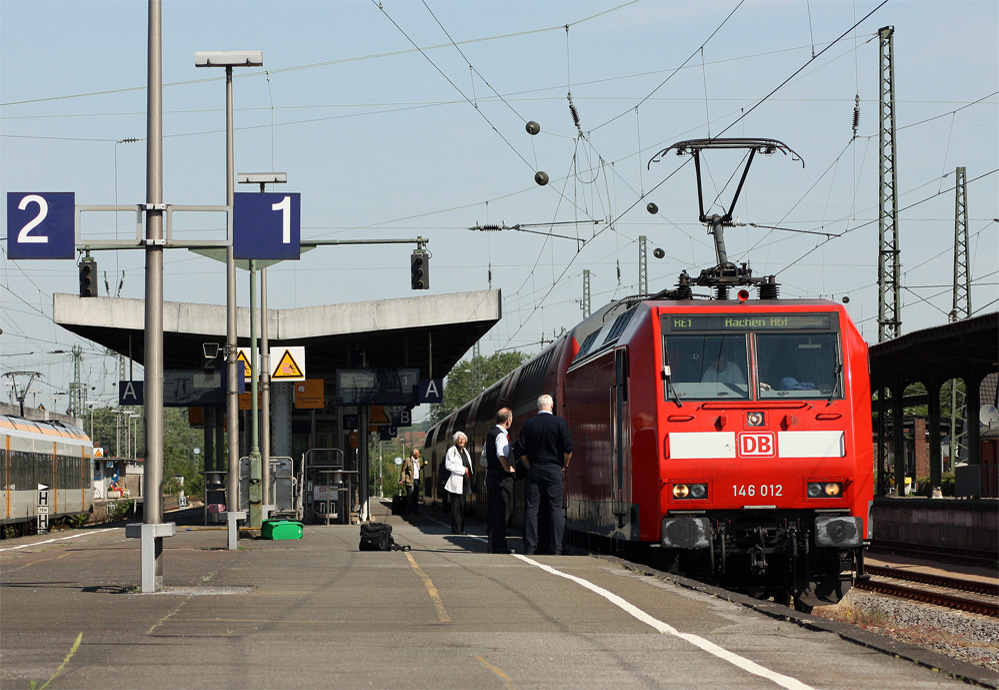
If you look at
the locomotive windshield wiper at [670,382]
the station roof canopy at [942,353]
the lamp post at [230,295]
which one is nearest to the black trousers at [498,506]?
the locomotive windshield wiper at [670,382]

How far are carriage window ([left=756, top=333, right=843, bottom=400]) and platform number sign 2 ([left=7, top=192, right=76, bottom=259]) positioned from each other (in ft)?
22.0

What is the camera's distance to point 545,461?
15773 millimetres

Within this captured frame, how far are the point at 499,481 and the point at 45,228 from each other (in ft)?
21.8

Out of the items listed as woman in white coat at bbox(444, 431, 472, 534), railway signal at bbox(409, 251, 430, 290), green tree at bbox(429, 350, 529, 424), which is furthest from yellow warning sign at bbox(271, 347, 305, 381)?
green tree at bbox(429, 350, 529, 424)

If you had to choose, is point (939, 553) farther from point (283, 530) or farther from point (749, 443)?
point (749, 443)

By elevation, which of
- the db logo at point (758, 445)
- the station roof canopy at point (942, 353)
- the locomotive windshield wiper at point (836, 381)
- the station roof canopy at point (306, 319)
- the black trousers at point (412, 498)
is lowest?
the black trousers at point (412, 498)

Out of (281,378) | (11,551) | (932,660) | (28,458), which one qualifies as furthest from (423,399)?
(932,660)

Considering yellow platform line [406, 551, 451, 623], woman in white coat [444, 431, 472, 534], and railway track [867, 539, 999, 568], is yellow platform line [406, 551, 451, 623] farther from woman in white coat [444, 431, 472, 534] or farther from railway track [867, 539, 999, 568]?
railway track [867, 539, 999, 568]

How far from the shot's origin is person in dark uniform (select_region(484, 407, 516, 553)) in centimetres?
1648

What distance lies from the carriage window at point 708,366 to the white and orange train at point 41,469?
→ 21.2m

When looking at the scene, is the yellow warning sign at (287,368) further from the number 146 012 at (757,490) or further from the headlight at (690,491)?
the number 146 012 at (757,490)

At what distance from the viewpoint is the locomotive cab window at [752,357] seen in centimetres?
1357

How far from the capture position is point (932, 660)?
721cm

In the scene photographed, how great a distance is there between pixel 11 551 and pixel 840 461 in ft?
42.9
